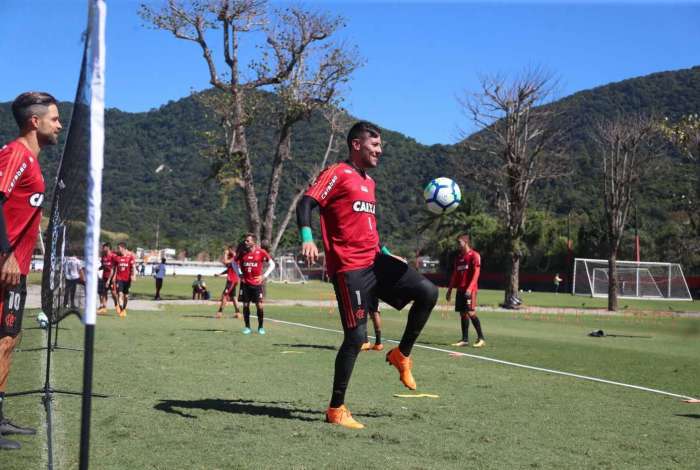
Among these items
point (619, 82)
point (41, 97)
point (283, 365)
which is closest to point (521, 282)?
point (283, 365)

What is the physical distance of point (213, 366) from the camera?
950cm

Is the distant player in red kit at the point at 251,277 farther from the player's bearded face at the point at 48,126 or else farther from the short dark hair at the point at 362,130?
the player's bearded face at the point at 48,126

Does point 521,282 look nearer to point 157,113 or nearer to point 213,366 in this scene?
point 213,366

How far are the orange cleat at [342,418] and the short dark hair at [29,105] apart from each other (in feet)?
9.79

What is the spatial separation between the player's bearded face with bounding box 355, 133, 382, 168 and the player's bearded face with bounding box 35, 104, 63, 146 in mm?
2441

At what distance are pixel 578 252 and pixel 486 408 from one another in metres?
67.5

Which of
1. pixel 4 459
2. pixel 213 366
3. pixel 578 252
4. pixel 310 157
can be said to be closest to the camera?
pixel 4 459

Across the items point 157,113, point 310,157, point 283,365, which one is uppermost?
point 157,113

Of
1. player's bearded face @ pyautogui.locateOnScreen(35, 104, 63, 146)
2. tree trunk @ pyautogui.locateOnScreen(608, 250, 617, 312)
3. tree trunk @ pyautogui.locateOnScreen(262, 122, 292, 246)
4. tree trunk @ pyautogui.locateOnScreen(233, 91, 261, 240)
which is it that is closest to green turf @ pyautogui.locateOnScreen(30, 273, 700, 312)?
tree trunk @ pyautogui.locateOnScreen(608, 250, 617, 312)

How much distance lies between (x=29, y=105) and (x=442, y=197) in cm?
760

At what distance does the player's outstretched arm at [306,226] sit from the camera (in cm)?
595

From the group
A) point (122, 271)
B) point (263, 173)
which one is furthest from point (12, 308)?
point (263, 173)

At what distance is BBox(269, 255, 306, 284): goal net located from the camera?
81.9 meters

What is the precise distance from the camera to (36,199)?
4.89m
